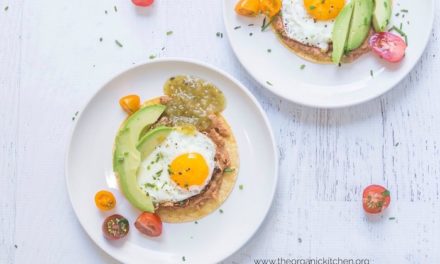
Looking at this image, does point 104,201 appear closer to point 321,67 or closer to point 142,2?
point 142,2

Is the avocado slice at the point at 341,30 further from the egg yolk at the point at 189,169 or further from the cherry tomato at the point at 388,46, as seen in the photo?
the egg yolk at the point at 189,169

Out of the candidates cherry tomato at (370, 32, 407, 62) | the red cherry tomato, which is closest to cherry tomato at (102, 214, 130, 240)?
the red cherry tomato

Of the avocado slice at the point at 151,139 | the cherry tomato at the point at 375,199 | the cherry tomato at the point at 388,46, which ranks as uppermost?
the cherry tomato at the point at 388,46

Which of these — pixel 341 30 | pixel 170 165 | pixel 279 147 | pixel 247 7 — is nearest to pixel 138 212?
pixel 170 165

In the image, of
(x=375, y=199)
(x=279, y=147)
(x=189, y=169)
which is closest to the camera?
(x=189, y=169)

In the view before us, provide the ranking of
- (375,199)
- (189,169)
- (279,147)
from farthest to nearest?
(279,147) → (375,199) → (189,169)

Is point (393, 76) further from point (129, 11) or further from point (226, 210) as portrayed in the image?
point (129, 11)

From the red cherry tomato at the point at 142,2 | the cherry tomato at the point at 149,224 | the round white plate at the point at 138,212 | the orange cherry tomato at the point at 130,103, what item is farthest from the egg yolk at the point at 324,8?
the cherry tomato at the point at 149,224
